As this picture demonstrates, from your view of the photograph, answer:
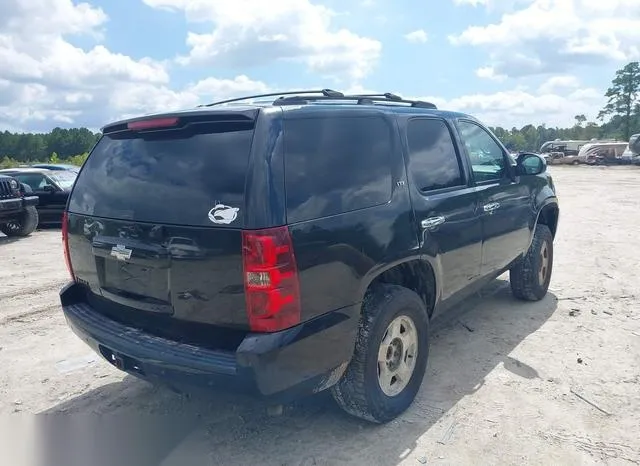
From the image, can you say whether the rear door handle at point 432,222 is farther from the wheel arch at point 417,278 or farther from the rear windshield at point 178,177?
the rear windshield at point 178,177

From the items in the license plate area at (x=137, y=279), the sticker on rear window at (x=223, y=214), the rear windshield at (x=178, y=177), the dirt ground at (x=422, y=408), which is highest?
the rear windshield at (x=178, y=177)

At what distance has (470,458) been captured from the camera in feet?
9.73

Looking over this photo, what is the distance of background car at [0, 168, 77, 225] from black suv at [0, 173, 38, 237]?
1.03 metres

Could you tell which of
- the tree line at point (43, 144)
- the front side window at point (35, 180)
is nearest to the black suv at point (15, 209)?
the front side window at point (35, 180)

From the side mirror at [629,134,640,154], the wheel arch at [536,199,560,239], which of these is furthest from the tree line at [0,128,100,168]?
the wheel arch at [536,199,560,239]

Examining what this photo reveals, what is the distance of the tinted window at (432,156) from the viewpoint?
11.8ft

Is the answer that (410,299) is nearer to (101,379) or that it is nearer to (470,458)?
(470,458)

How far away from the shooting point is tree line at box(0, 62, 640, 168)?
228ft

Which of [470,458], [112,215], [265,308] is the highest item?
[112,215]

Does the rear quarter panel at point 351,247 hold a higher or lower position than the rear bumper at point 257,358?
higher

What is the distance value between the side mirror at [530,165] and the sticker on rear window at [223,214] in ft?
11.1

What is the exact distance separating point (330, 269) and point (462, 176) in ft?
6.10

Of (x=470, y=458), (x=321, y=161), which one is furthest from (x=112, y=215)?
(x=470, y=458)

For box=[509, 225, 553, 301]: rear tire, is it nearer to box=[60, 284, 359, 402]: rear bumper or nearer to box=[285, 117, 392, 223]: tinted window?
box=[285, 117, 392, 223]: tinted window
